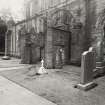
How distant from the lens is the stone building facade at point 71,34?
10.7 m

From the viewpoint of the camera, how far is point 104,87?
239 inches

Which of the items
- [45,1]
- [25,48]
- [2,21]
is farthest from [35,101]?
[2,21]

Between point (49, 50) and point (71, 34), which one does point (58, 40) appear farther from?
point (71, 34)

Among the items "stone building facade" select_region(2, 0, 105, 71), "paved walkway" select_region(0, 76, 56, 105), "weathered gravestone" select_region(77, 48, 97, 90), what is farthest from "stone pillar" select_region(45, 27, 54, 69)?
"paved walkway" select_region(0, 76, 56, 105)

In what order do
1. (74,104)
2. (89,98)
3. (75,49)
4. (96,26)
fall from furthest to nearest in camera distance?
(75,49) < (96,26) < (89,98) < (74,104)

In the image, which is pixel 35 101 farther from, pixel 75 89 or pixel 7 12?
pixel 7 12

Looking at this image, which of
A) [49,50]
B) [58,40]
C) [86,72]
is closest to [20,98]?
[86,72]

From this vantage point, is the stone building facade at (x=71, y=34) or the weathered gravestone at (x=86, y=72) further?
the stone building facade at (x=71, y=34)

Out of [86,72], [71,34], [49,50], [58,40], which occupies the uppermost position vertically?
[71,34]

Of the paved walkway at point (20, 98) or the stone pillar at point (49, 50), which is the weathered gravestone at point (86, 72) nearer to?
the paved walkway at point (20, 98)

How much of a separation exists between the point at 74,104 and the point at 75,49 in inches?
349

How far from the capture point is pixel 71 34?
43.0 ft

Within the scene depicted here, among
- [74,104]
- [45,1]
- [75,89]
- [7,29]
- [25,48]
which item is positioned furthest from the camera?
[7,29]

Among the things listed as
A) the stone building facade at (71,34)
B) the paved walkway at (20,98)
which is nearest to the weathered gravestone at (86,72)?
the stone building facade at (71,34)
